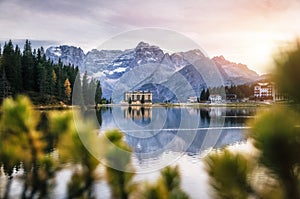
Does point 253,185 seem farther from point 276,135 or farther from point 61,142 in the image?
point 61,142

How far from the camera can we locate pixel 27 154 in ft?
8.32

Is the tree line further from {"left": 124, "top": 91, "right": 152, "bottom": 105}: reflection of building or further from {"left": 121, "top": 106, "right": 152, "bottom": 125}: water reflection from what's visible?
{"left": 124, "top": 91, "right": 152, "bottom": 105}: reflection of building

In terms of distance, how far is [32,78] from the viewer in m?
76.4

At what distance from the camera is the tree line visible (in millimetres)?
69850

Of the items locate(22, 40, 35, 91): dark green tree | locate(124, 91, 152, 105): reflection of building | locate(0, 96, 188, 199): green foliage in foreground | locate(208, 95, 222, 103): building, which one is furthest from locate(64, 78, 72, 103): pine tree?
locate(0, 96, 188, 199): green foliage in foreground

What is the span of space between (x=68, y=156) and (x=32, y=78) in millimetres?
77512

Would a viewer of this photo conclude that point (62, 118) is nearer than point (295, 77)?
No

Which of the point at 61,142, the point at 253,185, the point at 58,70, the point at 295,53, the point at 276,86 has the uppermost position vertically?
the point at 58,70

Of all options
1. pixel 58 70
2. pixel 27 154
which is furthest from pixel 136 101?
pixel 27 154

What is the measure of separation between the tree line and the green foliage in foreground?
6320cm

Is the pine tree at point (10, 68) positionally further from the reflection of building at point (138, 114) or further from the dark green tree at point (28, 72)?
the reflection of building at point (138, 114)

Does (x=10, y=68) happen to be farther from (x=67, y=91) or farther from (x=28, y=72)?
(x=67, y=91)

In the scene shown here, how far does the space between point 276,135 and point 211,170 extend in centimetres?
42

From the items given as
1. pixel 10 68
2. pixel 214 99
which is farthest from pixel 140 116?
pixel 214 99
